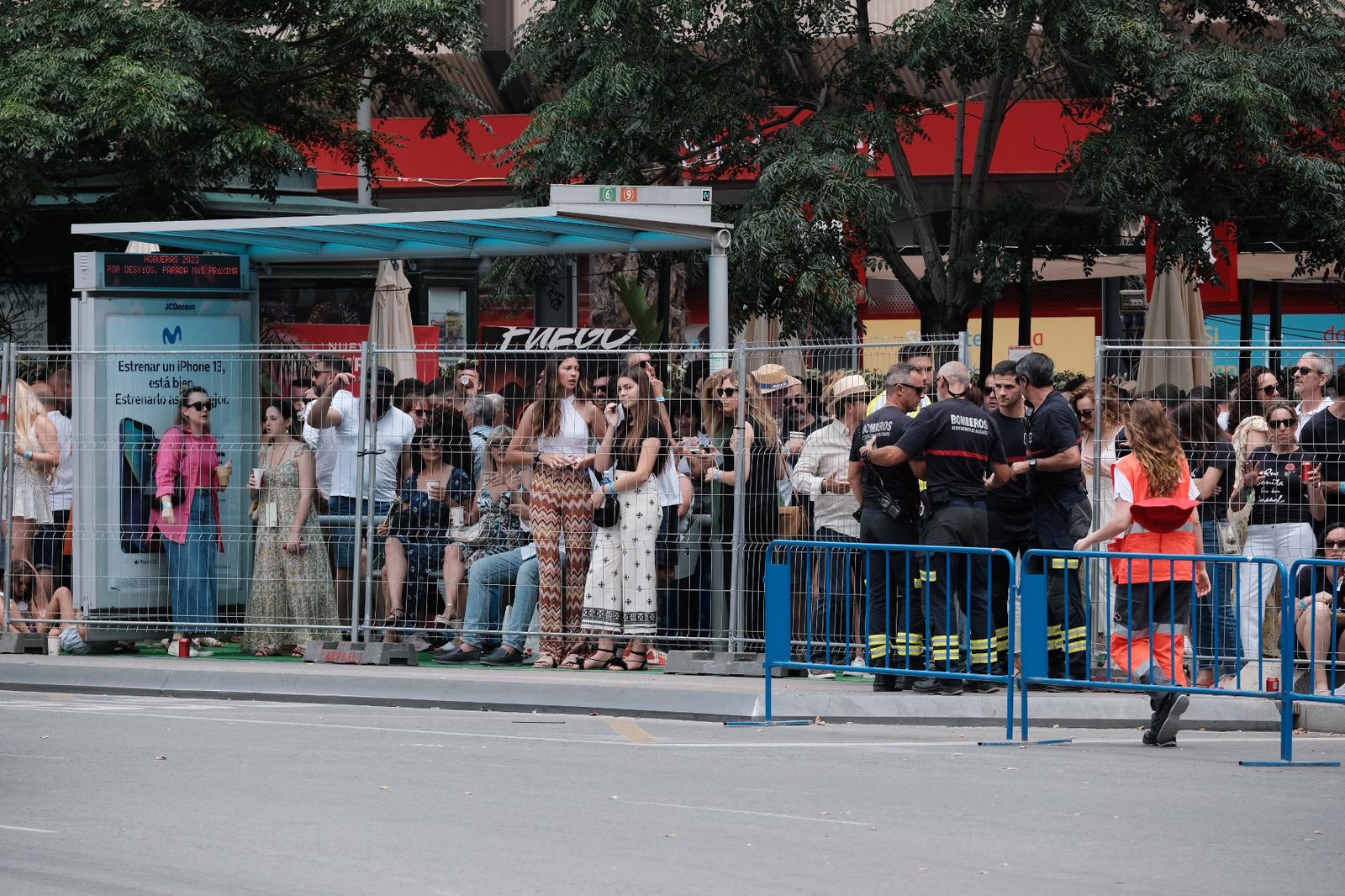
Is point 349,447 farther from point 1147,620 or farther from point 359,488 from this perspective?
point 1147,620

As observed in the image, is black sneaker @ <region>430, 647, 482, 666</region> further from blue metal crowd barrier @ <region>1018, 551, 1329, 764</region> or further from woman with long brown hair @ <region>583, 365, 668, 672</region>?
blue metal crowd barrier @ <region>1018, 551, 1329, 764</region>

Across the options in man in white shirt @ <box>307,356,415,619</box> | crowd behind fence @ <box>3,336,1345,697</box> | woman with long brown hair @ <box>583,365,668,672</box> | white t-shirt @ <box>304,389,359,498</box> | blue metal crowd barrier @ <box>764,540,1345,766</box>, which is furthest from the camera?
white t-shirt @ <box>304,389,359,498</box>

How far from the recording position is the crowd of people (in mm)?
10805

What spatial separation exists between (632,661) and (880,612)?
2468mm

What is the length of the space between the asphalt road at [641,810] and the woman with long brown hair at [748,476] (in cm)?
191

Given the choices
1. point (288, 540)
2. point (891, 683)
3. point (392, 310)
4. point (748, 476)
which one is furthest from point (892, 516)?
point (392, 310)

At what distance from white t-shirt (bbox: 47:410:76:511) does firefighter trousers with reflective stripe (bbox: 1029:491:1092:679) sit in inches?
285

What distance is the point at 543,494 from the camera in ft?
43.8

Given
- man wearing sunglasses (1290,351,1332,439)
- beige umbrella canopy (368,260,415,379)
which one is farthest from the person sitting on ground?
beige umbrella canopy (368,260,415,379)

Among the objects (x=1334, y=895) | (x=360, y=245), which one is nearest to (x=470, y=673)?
(x=360, y=245)

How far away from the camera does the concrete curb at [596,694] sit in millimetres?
11180

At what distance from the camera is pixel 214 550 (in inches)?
559

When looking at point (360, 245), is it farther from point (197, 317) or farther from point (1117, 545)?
point (1117, 545)

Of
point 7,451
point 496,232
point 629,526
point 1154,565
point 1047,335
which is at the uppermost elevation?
point 496,232
